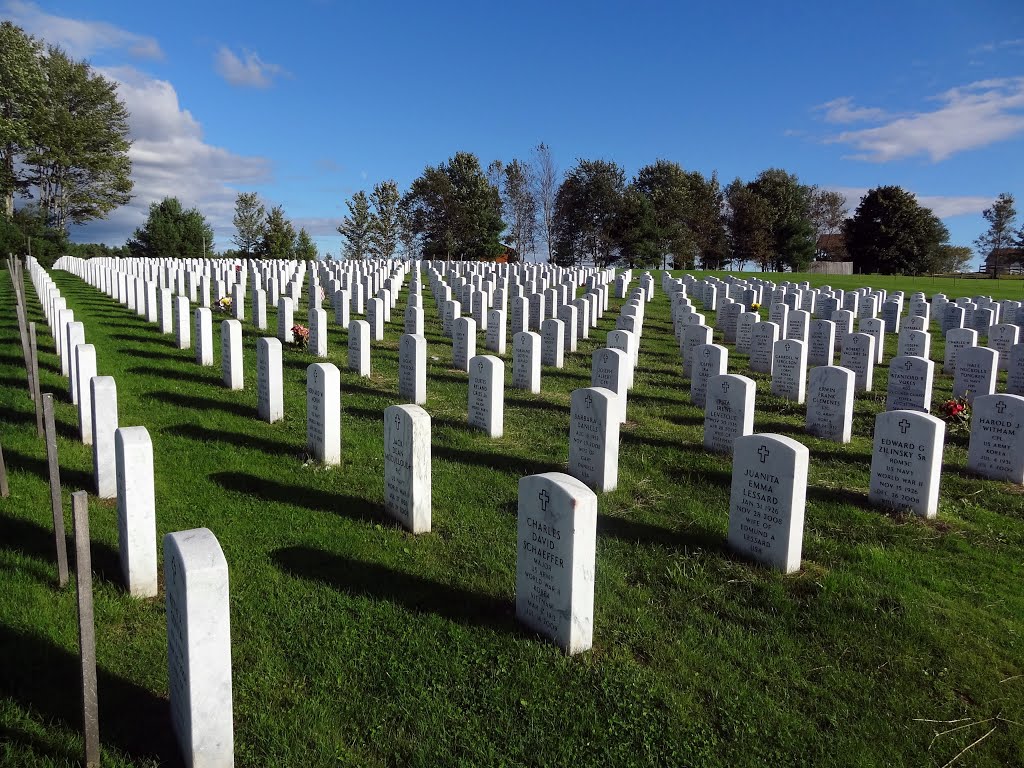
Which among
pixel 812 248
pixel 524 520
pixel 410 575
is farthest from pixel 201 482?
pixel 812 248

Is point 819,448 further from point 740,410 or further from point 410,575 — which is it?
point 410,575

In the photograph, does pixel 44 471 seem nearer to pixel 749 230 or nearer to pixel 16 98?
pixel 16 98

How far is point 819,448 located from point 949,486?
1615 mm

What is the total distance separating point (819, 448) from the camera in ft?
29.4

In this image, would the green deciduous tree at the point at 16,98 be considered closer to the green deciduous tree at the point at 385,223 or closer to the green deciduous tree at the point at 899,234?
the green deciduous tree at the point at 385,223

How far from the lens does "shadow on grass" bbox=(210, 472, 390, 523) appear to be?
6383 mm

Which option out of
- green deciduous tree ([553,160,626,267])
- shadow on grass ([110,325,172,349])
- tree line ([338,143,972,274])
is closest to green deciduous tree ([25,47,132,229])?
tree line ([338,143,972,274])

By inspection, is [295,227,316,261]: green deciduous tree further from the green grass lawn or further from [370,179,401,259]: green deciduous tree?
the green grass lawn

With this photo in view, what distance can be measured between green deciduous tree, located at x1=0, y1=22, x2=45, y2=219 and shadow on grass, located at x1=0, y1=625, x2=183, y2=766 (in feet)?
148

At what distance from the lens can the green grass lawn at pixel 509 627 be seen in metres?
3.55

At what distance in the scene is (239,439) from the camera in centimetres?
831

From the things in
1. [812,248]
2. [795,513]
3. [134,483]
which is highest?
[812,248]

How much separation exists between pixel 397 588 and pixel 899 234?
212ft

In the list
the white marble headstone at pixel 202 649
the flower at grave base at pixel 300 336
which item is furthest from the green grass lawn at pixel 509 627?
the flower at grave base at pixel 300 336
